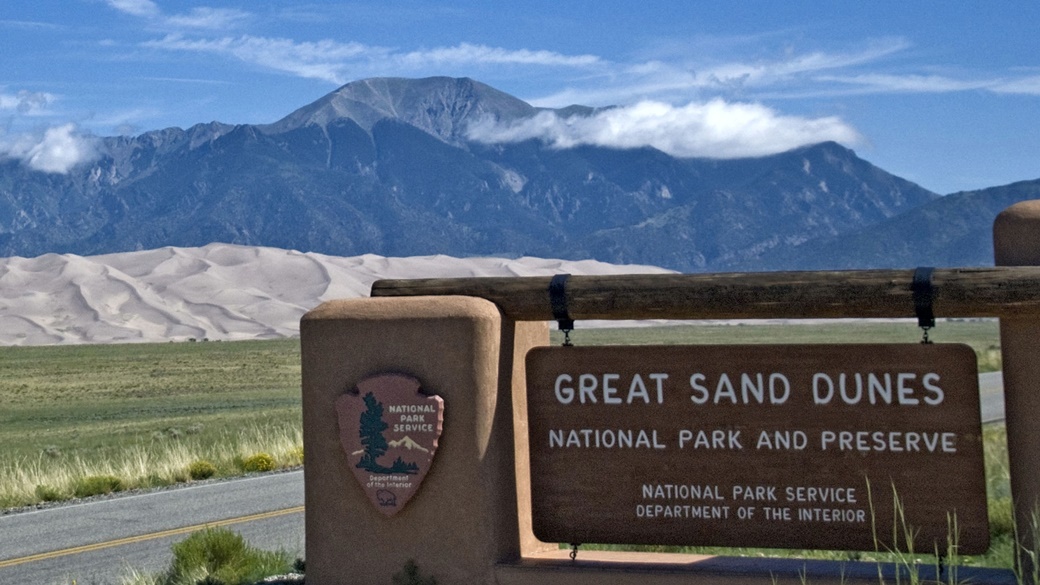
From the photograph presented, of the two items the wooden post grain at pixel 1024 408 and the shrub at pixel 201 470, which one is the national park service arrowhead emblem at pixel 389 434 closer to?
the wooden post grain at pixel 1024 408

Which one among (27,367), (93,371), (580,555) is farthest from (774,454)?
(27,367)

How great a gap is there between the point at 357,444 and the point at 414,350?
601 mm

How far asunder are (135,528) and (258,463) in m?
5.53

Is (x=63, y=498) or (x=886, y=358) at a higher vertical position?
(x=886, y=358)

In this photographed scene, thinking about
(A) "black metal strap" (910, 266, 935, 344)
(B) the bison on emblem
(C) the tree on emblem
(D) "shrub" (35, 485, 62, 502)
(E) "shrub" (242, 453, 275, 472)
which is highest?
(A) "black metal strap" (910, 266, 935, 344)

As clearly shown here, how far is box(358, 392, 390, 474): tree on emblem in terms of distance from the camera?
22.3 ft

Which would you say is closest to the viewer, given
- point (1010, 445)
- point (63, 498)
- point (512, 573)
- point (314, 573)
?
point (1010, 445)

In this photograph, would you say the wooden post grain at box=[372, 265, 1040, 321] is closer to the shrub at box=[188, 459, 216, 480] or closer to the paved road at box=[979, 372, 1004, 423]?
the shrub at box=[188, 459, 216, 480]

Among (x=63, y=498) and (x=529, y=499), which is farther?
(x=63, y=498)

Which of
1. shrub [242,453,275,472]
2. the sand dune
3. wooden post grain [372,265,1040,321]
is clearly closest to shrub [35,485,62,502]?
shrub [242,453,275,472]

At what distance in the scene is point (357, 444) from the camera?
685cm

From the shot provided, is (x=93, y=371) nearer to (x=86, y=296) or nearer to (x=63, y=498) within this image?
(x=63, y=498)

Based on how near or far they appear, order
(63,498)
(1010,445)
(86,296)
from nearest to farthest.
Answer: (1010,445)
(63,498)
(86,296)

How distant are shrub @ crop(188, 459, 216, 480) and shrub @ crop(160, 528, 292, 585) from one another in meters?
8.44
